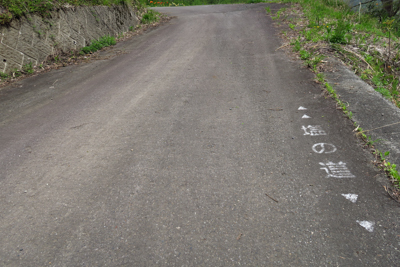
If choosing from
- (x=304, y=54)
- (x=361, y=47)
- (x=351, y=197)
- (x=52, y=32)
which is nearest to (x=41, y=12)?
(x=52, y=32)

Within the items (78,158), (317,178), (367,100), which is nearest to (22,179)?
(78,158)

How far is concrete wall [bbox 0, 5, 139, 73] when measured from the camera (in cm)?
606

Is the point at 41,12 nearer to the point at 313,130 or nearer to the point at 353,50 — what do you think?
the point at 313,130

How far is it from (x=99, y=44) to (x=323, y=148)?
23.8 feet

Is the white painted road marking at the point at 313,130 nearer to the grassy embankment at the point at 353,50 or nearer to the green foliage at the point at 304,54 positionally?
the grassy embankment at the point at 353,50

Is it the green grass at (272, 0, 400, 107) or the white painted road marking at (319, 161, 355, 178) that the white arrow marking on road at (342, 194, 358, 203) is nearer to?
the white painted road marking at (319, 161, 355, 178)

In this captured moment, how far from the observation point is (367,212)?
2387mm

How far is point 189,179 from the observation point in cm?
293

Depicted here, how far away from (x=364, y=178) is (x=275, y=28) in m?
7.55

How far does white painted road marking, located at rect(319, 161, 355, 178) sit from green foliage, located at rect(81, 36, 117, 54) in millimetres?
7117

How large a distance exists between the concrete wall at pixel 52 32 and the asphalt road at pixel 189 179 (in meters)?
1.34

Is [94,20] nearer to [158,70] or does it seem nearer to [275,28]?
[158,70]

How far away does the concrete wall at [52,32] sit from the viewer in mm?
6059

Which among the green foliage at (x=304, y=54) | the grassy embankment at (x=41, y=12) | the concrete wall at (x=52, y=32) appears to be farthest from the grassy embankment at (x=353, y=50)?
the concrete wall at (x=52, y=32)
